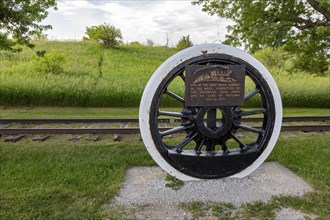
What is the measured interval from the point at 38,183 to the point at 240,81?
327cm

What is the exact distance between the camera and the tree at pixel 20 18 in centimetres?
671

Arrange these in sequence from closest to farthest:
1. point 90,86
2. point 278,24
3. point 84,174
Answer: point 84,174 < point 278,24 < point 90,86

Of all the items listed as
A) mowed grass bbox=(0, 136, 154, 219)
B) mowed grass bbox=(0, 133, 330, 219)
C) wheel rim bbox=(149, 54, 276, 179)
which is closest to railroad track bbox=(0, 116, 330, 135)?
mowed grass bbox=(0, 133, 330, 219)

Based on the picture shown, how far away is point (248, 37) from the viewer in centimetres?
977

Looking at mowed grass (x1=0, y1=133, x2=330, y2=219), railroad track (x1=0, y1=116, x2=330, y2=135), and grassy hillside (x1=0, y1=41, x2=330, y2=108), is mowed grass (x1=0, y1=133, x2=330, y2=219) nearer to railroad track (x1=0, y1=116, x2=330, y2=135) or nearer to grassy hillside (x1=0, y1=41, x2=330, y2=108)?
railroad track (x1=0, y1=116, x2=330, y2=135)

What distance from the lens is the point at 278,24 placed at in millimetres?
9227

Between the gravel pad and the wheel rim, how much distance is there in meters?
0.23

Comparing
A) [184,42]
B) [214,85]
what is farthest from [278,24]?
[184,42]

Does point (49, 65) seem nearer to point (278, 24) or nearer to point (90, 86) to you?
point (90, 86)

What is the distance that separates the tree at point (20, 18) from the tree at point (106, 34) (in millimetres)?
16300

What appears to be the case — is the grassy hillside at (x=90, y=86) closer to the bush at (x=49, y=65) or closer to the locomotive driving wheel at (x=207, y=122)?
the bush at (x=49, y=65)

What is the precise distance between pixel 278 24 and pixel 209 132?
6.27m

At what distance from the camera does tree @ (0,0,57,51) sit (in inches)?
264

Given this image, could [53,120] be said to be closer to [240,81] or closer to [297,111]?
[240,81]
